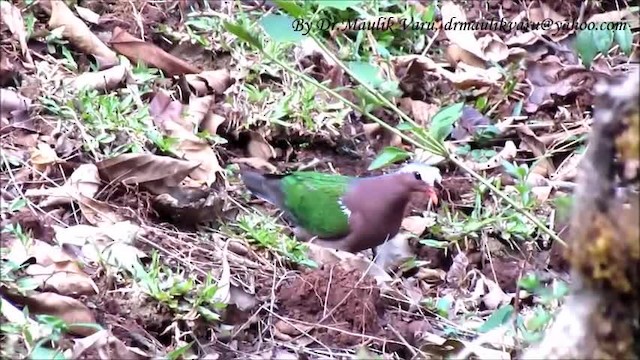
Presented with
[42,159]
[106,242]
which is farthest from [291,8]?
[42,159]

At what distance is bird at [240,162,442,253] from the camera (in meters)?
3.64

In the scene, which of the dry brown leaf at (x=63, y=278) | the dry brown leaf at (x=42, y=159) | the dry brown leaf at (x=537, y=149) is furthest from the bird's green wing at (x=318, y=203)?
the dry brown leaf at (x=63, y=278)

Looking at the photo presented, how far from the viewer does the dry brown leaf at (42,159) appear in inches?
136

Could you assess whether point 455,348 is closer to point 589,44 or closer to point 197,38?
point 589,44

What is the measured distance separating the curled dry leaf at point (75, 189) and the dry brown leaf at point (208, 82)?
0.91 metres

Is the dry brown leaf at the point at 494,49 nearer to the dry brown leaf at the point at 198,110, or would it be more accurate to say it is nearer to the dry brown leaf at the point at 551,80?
the dry brown leaf at the point at 551,80

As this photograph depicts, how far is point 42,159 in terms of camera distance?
3.46 metres

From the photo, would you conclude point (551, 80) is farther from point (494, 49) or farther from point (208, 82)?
point (208, 82)

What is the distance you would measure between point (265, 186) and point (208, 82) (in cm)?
77

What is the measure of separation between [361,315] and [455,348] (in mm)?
404

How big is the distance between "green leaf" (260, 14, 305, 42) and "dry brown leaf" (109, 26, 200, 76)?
1.84 metres

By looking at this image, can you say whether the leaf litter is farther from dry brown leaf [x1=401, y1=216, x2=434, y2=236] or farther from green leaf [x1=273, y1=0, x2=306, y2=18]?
green leaf [x1=273, y1=0, x2=306, y2=18]

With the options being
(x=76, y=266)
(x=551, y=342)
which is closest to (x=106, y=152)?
(x=76, y=266)

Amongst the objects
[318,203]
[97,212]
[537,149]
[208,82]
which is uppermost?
[97,212]
